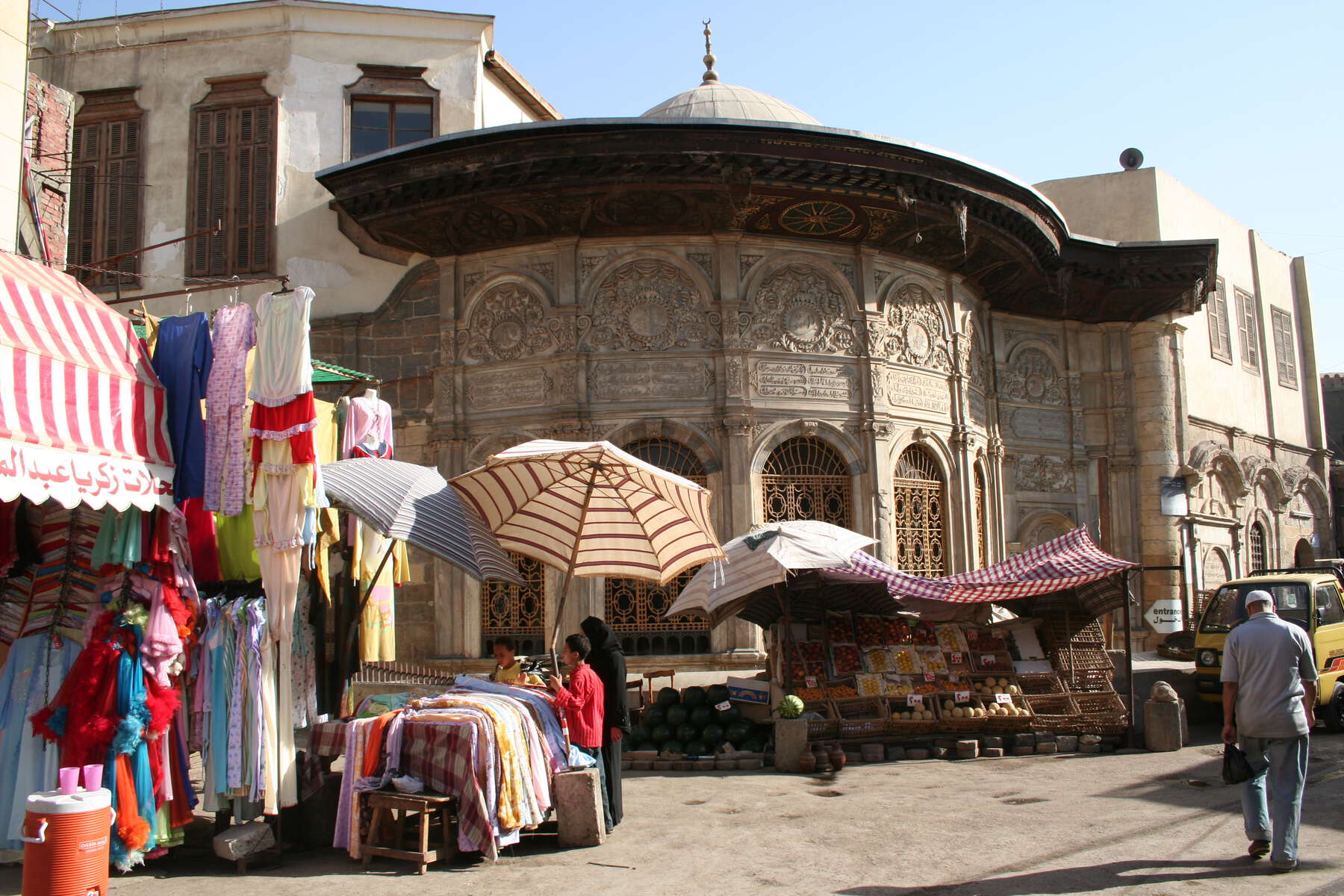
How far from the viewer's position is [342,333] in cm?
1539

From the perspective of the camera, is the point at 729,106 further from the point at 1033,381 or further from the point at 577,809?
the point at 577,809

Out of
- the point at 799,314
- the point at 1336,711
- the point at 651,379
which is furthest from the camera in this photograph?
the point at 799,314

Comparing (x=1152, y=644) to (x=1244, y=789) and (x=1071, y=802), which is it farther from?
(x=1244, y=789)

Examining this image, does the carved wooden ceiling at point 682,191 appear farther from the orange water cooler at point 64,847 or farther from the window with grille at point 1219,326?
the orange water cooler at point 64,847

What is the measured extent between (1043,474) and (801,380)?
5.64 metres

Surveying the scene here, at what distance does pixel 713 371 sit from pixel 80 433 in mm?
9489

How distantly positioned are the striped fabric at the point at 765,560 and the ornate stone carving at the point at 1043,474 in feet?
25.8

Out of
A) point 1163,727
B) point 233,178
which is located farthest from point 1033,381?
point 233,178

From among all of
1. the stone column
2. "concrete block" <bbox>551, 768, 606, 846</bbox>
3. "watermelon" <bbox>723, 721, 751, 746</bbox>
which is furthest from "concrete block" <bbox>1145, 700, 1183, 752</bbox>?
the stone column

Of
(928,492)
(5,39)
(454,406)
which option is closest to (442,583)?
(454,406)

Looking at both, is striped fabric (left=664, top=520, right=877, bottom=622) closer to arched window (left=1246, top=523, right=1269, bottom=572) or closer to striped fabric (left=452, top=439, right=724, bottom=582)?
striped fabric (left=452, top=439, right=724, bottom=582)

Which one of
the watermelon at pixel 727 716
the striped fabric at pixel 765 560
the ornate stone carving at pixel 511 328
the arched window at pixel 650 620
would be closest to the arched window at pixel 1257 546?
the arched window at pixel 650 620

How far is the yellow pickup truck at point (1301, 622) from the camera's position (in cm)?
1104

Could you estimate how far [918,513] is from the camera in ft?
51.1
